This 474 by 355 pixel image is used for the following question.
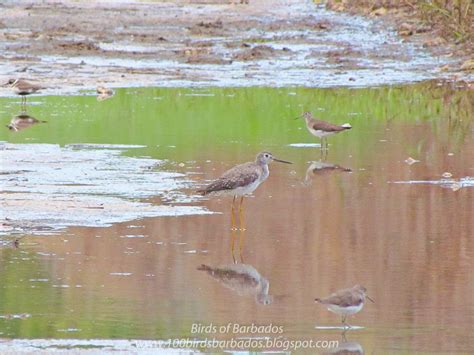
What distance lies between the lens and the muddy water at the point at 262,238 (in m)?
8.19

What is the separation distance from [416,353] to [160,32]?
2489 centimetres

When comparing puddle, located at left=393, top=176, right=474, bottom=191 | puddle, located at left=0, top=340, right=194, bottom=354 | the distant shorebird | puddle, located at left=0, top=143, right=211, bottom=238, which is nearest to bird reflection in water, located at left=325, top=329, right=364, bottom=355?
puddle, located at left=0, top=340, right=194, bottom=354

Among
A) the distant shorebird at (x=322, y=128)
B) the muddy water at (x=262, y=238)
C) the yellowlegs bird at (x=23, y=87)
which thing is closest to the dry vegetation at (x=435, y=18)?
the muddy water at (x=262, y=238)

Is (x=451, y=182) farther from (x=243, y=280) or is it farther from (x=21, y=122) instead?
(x=21, y=122)

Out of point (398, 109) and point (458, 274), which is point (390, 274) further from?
point (398, 109)

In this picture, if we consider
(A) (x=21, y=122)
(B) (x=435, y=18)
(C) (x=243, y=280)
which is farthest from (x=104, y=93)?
(C) (x=243, y=280)

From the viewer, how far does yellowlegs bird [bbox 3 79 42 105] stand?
2005 centimetres

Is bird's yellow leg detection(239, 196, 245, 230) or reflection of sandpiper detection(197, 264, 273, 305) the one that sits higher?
reflection of sandpiper detection(197, 264, 273, 305)

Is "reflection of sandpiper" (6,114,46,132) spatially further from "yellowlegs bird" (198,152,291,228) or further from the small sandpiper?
"yellowlegs bird" (198,152,291,228)

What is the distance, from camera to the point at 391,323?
8141mm

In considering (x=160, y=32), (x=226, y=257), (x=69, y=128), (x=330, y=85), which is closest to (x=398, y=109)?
(x=330, y=85)

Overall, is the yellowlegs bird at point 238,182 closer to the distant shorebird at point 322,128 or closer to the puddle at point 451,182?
the puddle at point 451,182

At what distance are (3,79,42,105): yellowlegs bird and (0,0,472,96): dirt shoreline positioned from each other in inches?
24.4

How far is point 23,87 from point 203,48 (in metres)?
8.25
